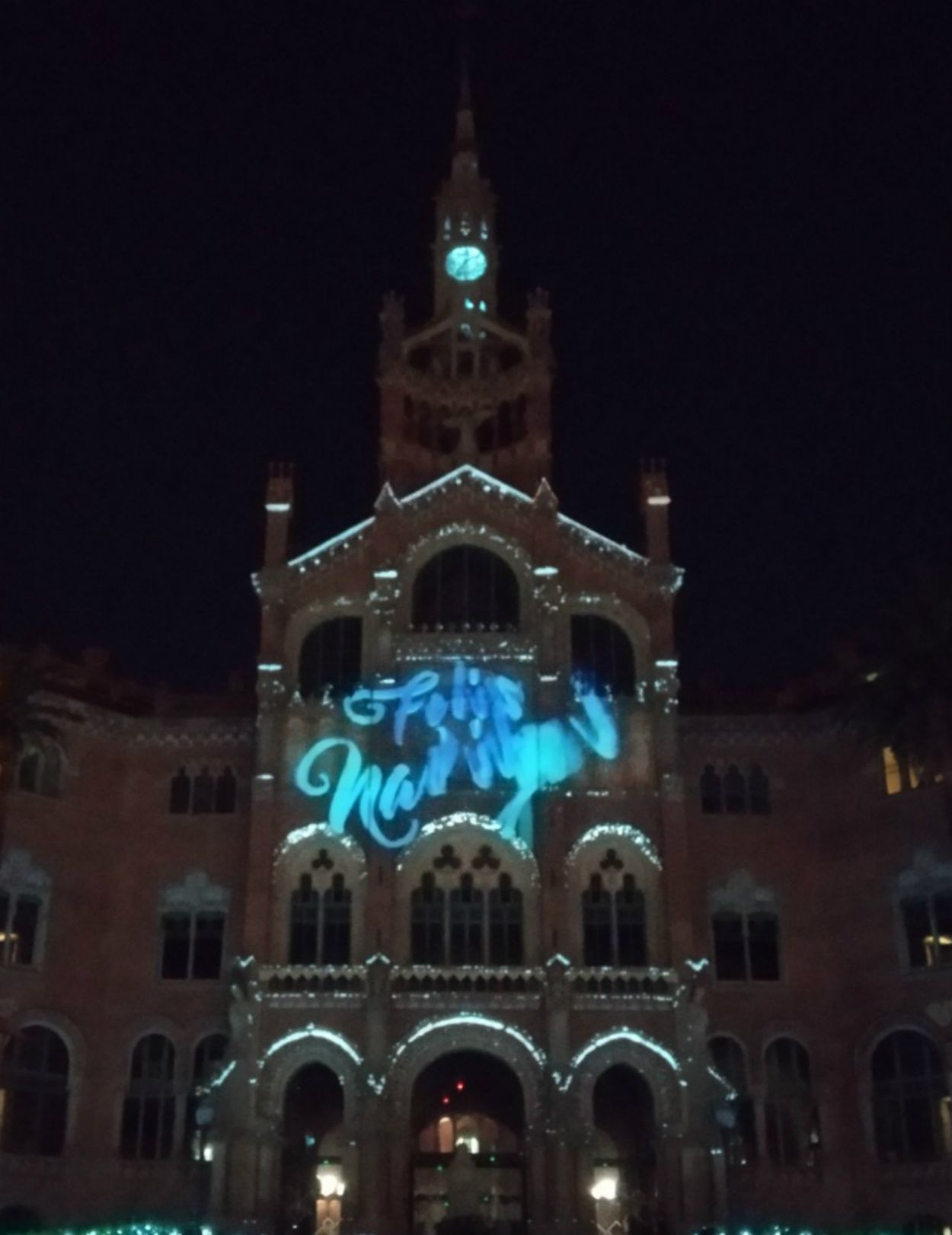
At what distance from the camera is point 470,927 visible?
50.8 metres

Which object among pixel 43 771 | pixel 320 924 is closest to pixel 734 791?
pixel 320 924

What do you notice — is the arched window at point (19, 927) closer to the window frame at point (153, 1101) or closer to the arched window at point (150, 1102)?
the window frame at point (153, 1101)

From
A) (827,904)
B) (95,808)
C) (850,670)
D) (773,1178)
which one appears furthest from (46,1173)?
(850,670)

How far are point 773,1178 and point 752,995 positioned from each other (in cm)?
591

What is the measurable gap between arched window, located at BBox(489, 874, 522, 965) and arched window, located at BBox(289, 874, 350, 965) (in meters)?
4.84

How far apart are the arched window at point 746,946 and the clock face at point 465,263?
30.9 meters

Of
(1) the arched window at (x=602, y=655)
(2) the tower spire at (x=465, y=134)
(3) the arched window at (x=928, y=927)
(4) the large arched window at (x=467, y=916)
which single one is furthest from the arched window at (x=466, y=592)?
(2) the tower spire at (x=465, y=134)

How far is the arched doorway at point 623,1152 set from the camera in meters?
49.9

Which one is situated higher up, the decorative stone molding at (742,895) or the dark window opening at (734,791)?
the dark window opening at (734,791)

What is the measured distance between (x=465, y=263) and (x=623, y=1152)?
38447 mm

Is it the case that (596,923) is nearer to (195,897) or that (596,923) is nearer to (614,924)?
(614,924)

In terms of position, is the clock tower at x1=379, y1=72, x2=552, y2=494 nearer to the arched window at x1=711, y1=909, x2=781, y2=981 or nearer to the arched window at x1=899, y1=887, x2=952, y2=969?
the arched window at x1=711, y1=909, x2=781, y2=981

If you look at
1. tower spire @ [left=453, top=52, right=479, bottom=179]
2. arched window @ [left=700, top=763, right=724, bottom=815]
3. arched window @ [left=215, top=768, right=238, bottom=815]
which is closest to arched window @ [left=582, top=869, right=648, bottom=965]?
Answer: arched window @ [left=700, top=763, right=724, bottom=815]

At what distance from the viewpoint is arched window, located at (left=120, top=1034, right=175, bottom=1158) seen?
51344mm
